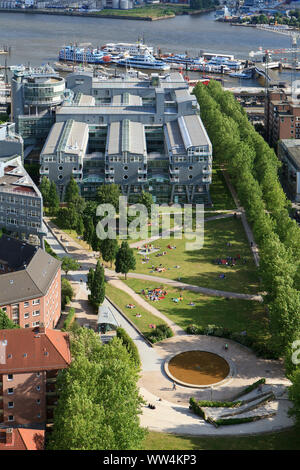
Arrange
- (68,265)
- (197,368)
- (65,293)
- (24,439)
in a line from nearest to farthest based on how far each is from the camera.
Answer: (24,439) < (197,368) < (65,293) < (68,265)

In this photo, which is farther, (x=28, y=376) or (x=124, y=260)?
(x=124, y=260)

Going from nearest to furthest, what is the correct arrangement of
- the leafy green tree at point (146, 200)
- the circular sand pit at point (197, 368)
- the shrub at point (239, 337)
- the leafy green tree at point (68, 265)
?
the circular sand pit at point (197, 368) → the shrub at point (239, 337) → the leafy green tree at point (68, 265) → the leafy green tree at point (146, 200)

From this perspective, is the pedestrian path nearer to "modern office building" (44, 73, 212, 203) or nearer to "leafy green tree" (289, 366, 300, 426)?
"modern office building" (44, 73, 212, 203)

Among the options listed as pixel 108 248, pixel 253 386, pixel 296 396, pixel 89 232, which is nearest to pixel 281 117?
pixel 89 232

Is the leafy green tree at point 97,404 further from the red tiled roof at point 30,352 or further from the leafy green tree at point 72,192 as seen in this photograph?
the leafy green tree at point 72,192

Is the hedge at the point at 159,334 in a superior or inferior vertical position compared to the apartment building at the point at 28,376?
inferior

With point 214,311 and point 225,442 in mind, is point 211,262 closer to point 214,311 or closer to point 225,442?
point 214,311

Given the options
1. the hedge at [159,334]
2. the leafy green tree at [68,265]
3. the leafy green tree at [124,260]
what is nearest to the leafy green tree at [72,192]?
the leafy green tree at [68,265]
